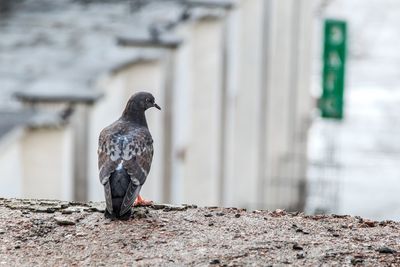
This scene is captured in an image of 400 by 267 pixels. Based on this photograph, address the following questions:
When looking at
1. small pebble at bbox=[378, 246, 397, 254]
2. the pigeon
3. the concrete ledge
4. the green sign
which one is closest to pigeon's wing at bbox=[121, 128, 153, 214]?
the pigeon

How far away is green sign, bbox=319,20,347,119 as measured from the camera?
30203 mm

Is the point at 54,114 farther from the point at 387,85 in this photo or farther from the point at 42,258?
the point at 387,85

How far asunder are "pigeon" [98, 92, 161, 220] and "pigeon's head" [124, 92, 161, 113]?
2 cm

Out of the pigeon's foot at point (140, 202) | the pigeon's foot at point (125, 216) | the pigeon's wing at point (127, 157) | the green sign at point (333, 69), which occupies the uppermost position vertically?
the green sign at point (333, 69)

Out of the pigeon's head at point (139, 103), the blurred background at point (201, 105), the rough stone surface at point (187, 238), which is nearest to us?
the rough stone surface at point (187, 238)

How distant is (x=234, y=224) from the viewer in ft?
24.9

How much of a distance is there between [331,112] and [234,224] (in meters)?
23.4

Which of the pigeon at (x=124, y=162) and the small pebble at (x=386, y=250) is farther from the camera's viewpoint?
the pigeon at (x=124, y=162)

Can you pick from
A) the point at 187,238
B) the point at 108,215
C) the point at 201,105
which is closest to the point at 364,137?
the point at 201,105

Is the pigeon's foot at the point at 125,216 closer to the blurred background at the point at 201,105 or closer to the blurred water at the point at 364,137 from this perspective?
the blurred background at the point at 201,105

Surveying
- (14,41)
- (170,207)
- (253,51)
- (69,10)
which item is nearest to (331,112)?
(253,51)

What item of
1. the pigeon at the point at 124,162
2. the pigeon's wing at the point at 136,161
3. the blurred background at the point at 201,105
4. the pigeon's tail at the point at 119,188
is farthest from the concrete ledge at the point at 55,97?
the pigeon's tail at the point at 119,188

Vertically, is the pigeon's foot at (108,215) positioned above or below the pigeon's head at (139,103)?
below

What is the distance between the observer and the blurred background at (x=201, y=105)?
48.6 ft
